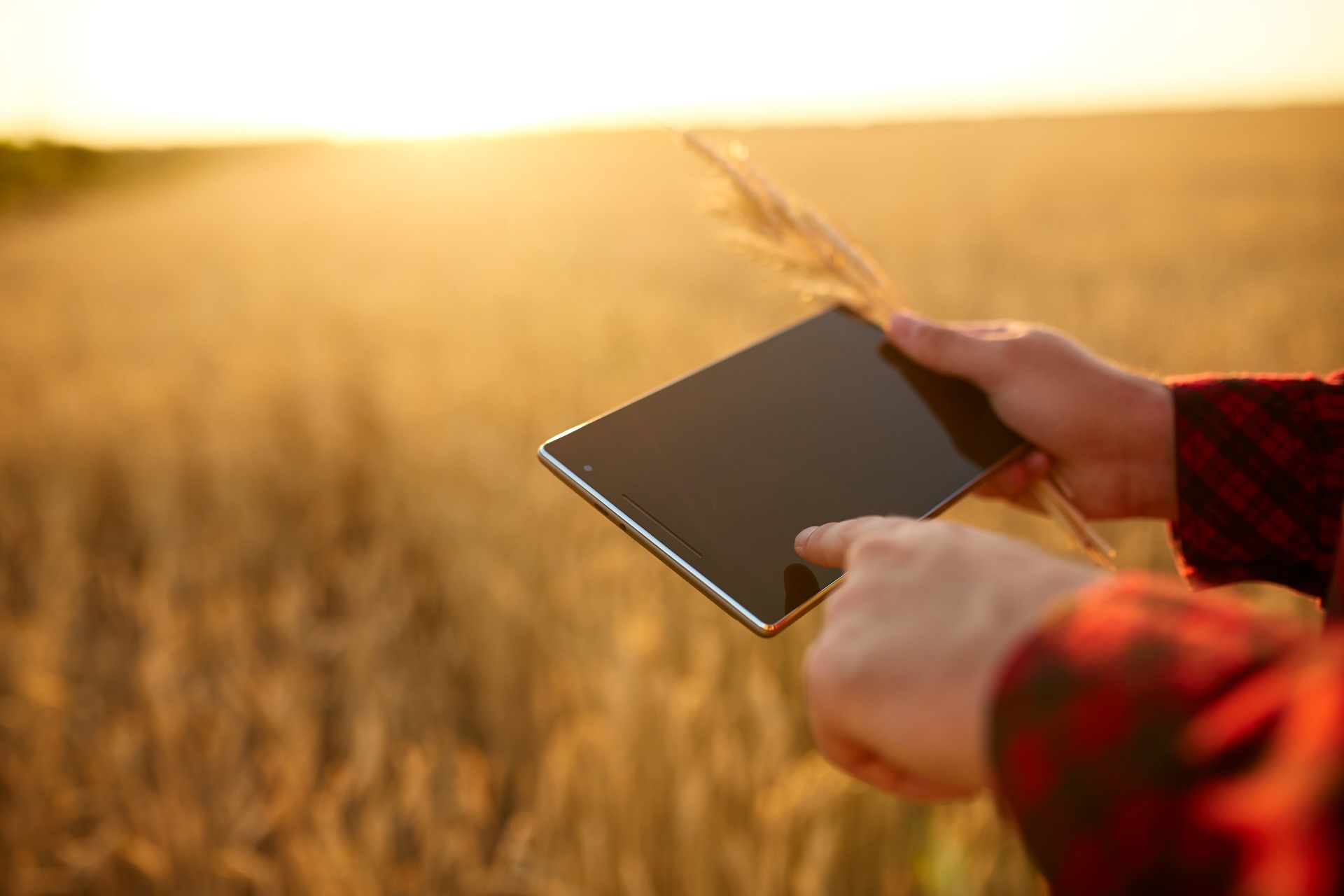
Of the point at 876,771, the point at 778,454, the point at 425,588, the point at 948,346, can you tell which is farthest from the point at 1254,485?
the point at 425,588

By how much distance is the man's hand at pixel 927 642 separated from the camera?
346 mm

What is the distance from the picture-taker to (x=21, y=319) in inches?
150

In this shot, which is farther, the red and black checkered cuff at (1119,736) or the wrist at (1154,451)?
the wrist at (1154,451)

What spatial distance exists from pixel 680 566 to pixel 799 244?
482 mm

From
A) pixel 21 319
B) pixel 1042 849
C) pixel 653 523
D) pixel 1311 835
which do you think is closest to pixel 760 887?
pixel 653 523

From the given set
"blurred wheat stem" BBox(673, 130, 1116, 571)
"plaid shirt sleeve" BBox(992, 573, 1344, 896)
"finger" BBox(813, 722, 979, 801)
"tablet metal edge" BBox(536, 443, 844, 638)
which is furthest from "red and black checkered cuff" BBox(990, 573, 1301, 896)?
"blurred wheat stem" BBox(673, 130, 1116, 571)

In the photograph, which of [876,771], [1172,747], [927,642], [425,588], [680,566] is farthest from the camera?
[425,588]

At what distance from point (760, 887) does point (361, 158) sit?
21311 mm

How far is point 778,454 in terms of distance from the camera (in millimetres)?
850

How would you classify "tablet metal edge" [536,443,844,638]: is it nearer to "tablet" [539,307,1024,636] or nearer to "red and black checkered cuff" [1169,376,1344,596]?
"tablet" [539,307,1024,636]

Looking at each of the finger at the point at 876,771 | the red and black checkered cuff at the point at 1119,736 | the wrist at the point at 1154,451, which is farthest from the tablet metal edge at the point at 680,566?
the wrist at the point at 1154,451

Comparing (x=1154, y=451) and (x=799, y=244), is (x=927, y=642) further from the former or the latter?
(x=1154, y=451)

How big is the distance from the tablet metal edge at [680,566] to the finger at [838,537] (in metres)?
0.09

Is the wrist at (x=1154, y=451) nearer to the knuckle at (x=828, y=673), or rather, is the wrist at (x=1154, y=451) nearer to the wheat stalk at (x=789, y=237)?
the wheat stalk at (x=789, y=237)
